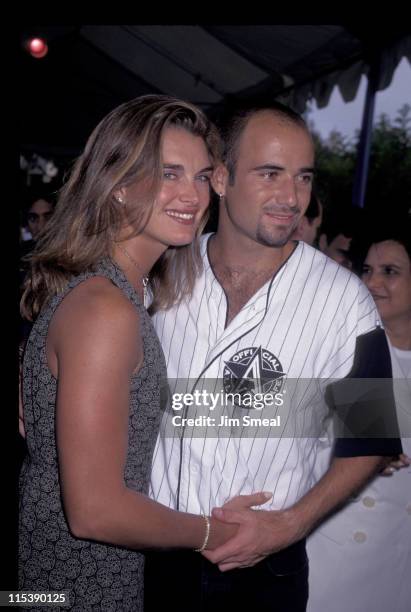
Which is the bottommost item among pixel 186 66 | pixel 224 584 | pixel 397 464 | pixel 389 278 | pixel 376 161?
pixel 224 584

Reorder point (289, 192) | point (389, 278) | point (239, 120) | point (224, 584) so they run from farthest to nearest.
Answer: point (389, 278)
point (239, 120)
point (289, 192)
point (224, 584)

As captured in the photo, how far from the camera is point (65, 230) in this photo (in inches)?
71.2

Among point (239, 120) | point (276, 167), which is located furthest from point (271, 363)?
point (239, 120)

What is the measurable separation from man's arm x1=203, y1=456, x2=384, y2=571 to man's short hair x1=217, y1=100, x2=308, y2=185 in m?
1.10

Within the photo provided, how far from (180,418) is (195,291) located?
432 mm

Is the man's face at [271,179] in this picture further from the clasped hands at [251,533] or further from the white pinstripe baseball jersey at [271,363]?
the clasped hands at [251,533]

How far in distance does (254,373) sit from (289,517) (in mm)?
432

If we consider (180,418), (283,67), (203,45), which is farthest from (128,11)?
(203,45)

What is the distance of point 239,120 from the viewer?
248cm

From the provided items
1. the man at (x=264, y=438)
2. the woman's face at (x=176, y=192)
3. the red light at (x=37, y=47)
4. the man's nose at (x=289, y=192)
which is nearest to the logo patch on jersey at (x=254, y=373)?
the man at (x=264, y=438)

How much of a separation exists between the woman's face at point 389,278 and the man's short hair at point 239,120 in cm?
96

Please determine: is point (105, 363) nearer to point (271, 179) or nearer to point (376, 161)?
point (271, 179)

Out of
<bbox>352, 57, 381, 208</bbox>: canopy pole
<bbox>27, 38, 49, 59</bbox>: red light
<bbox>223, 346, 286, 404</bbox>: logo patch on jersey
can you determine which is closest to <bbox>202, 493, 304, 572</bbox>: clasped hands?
<bbox>223, 346, 286, 404</bbox>: logo patch on jersey

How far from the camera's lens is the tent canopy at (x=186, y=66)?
6.14m
